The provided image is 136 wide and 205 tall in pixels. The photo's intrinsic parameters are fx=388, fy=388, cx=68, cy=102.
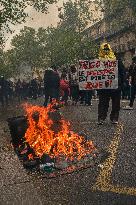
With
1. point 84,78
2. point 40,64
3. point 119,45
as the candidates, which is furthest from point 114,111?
point 40,64

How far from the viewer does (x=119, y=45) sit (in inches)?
1948

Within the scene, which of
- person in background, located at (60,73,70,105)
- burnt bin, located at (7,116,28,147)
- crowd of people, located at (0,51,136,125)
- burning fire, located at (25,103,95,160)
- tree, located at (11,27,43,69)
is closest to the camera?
burning fire, located at (25,103,95,160)

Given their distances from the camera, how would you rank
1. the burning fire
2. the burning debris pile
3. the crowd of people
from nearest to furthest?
the burning debris pile < the burning fire < the crowd of people

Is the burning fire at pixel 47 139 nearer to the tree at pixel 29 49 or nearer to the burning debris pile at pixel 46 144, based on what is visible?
the burning debris pile at pixel 46 144

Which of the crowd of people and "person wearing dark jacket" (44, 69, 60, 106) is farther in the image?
"person wearing dark jacket" (44, 69, 60, 106)

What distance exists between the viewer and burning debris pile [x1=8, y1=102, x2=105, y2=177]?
6.07 m

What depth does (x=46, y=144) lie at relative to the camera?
21.3 feet

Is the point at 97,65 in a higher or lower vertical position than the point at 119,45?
lower

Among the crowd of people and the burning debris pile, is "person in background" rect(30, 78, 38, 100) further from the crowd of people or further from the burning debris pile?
the burning debris pile

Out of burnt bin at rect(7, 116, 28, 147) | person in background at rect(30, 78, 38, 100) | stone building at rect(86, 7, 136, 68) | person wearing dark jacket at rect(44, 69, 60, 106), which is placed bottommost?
person in background at rect(30, 78, 38, 100)

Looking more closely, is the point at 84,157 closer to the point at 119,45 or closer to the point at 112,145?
the point at 112,145

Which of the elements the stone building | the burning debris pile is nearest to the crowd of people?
the burning debris pile

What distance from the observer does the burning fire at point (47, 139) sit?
6.45 metres

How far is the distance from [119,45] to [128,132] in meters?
41.7
